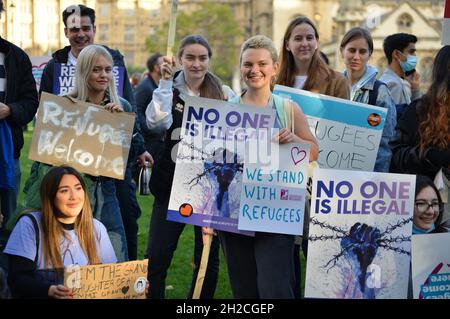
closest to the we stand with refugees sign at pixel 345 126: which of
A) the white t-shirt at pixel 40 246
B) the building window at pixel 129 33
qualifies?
the white t-shirt at pixel 40 246

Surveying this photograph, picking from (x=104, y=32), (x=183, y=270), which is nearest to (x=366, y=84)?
(x=183, y=270)

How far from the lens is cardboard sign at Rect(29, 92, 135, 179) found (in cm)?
530

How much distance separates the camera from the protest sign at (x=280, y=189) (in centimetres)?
480

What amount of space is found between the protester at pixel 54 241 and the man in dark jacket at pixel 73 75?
1270mm

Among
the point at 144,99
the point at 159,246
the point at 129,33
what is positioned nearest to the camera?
the point at 159,246

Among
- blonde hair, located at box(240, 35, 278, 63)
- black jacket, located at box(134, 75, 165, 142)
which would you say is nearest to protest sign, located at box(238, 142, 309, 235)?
blonde hair, located at box(240, 35, 278, 63)

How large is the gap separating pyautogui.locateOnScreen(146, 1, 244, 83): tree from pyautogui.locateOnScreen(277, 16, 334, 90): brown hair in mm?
77756

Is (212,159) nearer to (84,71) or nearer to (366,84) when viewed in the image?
(84,71)

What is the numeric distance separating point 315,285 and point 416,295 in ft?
1.75

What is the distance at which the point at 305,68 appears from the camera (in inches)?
240

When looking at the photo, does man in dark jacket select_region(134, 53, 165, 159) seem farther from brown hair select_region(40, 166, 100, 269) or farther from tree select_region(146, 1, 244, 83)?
tree select_region(146, 1, 244, 83)

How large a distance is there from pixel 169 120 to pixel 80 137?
0.53m

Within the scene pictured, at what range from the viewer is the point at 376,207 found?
4.87m
